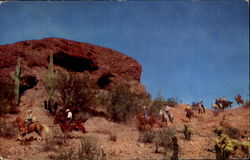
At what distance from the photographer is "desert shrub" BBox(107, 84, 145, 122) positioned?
13.8 m

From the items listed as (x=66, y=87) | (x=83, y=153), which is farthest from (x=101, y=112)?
(x=83, y=153)

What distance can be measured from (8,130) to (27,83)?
5054 millimetres

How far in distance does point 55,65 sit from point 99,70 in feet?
11.3

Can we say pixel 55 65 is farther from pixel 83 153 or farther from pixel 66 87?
pixel 83 153

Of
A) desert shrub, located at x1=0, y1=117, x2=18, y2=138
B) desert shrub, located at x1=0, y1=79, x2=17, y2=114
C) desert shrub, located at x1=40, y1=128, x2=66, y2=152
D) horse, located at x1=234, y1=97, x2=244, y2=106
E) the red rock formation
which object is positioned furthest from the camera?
horse, located at x1=234, y1=97, x2=244, y2=106

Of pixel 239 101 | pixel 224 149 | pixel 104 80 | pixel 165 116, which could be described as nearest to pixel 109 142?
pixel 224 149

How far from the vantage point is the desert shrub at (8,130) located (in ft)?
29.9

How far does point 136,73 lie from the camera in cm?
2042

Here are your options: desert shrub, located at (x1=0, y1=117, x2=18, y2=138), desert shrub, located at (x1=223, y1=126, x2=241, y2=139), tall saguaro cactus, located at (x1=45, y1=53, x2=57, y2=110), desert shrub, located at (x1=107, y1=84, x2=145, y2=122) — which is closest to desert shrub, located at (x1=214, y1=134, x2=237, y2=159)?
desert shrub, located at (x1=223, y1=126, x2=241, y2=139)

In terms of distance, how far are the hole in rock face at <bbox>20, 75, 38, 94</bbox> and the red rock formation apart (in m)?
0.68

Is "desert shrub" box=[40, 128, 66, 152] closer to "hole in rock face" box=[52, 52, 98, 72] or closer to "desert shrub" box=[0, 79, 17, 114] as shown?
"desert shrub" box=[0, 79, 17, 114]

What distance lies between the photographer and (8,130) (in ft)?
30.6

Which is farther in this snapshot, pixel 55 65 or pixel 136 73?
pixel 136 73

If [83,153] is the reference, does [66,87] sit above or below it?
above
